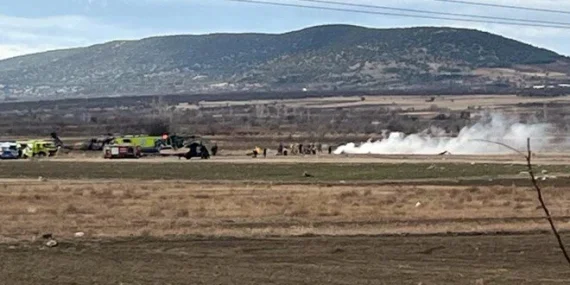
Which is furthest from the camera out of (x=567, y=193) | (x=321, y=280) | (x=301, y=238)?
(x=567, y=193)

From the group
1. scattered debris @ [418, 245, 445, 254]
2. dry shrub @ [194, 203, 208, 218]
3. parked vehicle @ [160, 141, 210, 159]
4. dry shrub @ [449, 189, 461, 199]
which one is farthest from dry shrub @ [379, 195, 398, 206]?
parked vehicle @ [160, 141, 210, 159]

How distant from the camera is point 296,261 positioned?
A: 2995 centimetres

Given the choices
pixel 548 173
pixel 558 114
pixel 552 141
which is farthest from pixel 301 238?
pixel 558 114

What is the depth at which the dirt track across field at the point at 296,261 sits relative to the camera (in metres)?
26.4

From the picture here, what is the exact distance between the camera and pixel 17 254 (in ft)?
104

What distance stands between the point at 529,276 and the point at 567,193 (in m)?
30.9

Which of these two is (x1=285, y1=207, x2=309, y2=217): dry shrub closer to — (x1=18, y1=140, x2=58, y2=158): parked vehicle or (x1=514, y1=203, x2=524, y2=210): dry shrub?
(x1=514, y1=203, x2=524, y2=210): dry shrub

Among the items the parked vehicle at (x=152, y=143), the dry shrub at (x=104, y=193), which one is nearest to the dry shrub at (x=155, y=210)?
the dry shrub at (x=104, y=193)

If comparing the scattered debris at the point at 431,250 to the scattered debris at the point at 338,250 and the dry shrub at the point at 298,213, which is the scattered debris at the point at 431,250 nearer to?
the scattered debris at the point at 338,250

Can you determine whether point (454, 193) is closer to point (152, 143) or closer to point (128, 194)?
point (128, 194)

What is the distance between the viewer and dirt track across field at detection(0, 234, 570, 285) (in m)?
26.4

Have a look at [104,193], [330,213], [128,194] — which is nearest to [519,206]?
[330,213]

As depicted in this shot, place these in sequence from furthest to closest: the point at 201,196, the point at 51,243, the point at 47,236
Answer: the point at 201,196, the point at 47,236, the point at 51,243

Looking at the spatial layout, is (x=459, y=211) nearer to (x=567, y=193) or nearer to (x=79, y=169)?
(x=567, y=193)
